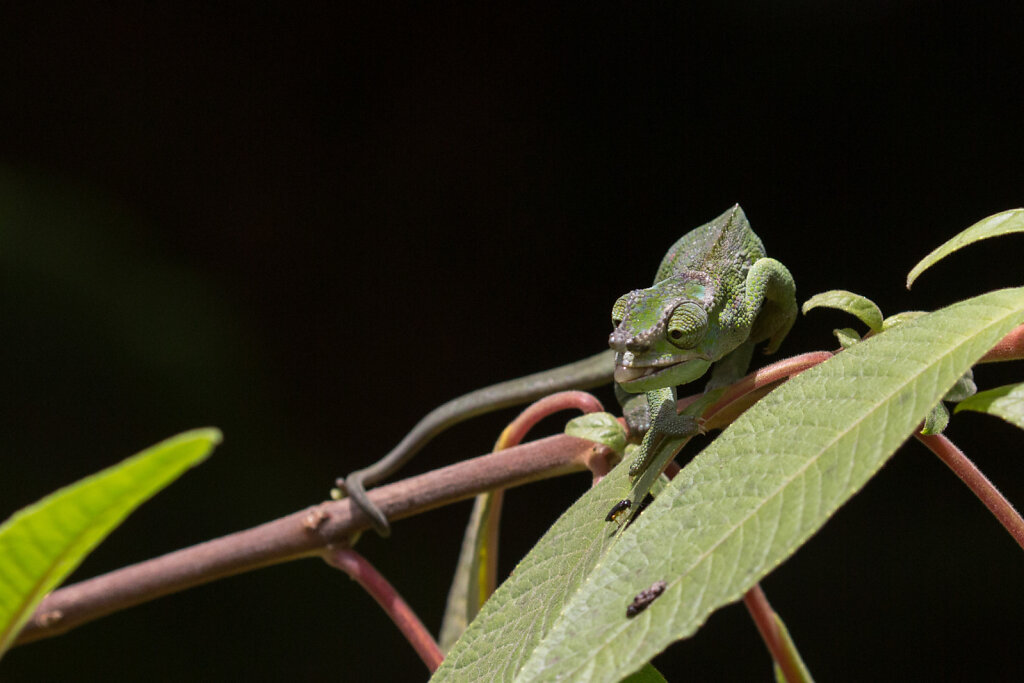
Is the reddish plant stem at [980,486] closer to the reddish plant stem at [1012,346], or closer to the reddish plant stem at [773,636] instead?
the reddish plant stem at [1012,346]

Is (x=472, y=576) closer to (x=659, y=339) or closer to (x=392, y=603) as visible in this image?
(x=392, y=603)

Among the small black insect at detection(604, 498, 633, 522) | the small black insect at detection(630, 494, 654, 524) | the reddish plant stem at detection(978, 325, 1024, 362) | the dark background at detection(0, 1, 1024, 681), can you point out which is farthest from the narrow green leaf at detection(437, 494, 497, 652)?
the dark background at detection(0, 1, 1024, 681)

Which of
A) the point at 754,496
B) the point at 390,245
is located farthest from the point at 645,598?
the point at 390,245

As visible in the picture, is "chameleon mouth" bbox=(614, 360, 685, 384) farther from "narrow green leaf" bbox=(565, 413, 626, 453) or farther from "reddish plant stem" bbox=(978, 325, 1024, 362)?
"reddish plant stem" bbox=(978, 325, 1024, 362)

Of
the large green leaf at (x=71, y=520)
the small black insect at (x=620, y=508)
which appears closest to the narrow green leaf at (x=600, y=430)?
the small black insect at (x=620, y=508)

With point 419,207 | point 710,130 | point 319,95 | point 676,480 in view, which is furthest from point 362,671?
point 676,480

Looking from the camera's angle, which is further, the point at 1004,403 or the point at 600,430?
the point at 600,430
